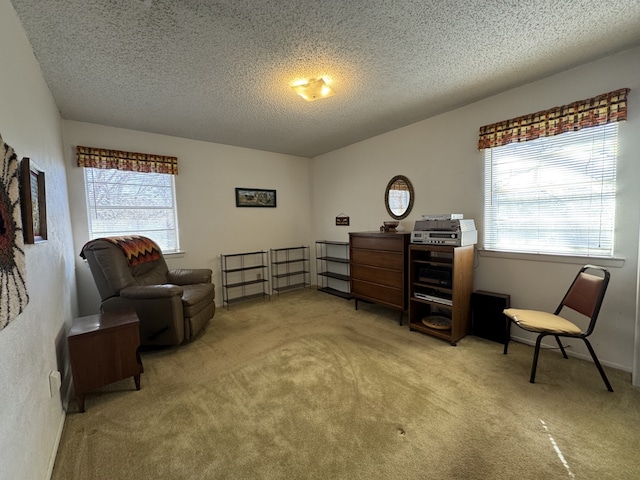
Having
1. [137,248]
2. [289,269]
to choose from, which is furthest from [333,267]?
[137,248]

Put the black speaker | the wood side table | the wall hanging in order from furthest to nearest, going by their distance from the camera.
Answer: the black speaker
the wood side table
the wall hanging

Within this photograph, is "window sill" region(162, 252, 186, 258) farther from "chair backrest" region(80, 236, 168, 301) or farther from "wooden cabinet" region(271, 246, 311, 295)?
"wooden cabinet" region(271, 246, 311, 295)

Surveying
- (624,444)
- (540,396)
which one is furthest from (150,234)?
(624,444)

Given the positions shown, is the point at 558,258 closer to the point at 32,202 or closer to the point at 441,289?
the point at 441,289

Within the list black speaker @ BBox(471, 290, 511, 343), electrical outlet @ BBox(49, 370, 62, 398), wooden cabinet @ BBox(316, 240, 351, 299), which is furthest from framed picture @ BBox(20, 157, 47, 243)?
black speaker @ BBox(471, 290, 511, 343)

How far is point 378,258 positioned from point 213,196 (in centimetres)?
256

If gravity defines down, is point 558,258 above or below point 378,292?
above

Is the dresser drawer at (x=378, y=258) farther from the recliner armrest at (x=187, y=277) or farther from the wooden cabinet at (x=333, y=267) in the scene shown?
the recliner armrest at (x=187, y=277)

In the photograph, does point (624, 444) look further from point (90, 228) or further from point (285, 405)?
point (90, 228)

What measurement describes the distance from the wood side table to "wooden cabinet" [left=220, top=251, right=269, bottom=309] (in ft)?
6.69

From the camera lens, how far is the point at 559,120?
7.54ft

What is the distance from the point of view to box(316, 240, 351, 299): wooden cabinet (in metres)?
4.43

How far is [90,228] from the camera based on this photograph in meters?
3.19

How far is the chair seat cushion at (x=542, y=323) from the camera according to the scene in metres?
1.94
